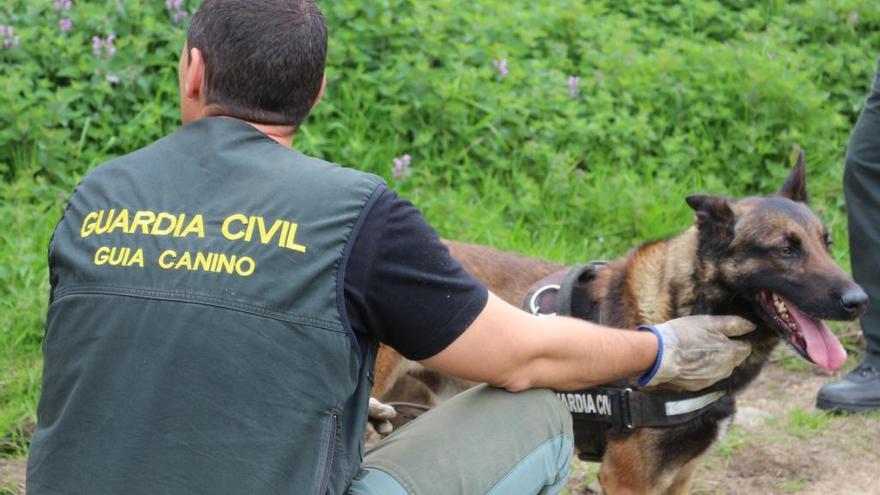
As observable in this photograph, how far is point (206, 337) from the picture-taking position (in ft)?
6.56

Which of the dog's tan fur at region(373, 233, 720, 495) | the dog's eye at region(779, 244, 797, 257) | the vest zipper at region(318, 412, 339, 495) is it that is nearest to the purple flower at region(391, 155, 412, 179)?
the dog's tan fur at region(373, 233, 720, 495)

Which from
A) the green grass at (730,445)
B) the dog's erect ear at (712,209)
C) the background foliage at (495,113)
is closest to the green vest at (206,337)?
the dog's erect ear at (712,209)

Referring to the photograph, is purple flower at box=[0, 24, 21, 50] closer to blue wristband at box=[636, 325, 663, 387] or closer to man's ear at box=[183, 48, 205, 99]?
man's ear at box=[183, 48, 205, 99]

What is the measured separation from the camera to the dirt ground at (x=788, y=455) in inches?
157

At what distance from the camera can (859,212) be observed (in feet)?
15.3

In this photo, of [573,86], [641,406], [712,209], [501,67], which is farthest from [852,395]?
[501,67]

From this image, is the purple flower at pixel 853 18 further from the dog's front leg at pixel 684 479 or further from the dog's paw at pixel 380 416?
the dog's paw at pixel 380 416

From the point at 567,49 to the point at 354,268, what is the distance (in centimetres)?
501

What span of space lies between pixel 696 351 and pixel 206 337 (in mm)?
1483

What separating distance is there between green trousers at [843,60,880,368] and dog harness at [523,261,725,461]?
162cm

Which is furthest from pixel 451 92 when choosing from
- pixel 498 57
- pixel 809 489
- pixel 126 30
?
pixel 809 489

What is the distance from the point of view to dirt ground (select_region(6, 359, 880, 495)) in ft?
13.0

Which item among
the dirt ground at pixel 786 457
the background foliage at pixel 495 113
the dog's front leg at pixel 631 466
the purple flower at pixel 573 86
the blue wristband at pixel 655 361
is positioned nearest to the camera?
the blue wristband at pixel 655 361

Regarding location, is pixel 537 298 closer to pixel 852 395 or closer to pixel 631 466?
pixel 631 466
